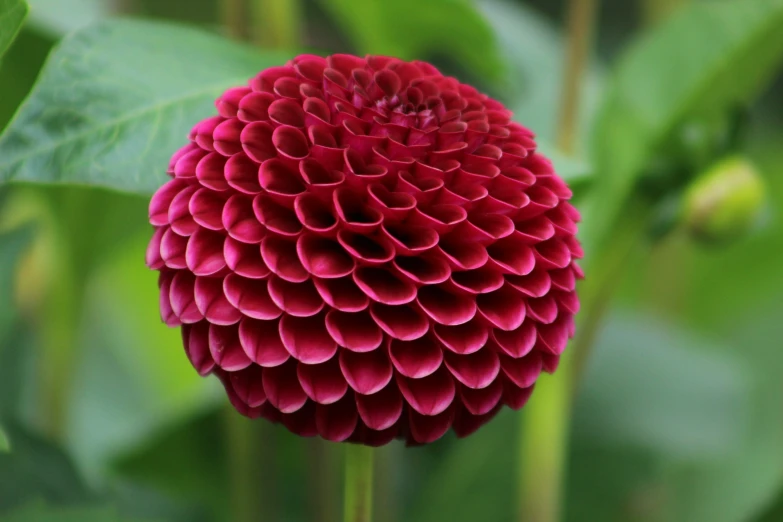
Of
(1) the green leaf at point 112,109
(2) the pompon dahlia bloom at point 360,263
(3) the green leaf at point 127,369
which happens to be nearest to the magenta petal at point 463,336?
(2) the pompon dahlia bloom at point 360,263

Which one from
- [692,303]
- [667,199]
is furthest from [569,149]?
[692,303]

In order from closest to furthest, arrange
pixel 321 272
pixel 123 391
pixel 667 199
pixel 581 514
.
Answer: pixel 321 272, pixel 667 199, pixel 581 514, pixel 123 391

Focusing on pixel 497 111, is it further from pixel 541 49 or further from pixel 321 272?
pixel 541 49

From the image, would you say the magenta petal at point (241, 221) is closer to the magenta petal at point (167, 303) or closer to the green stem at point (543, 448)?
the magenta petal at point (167, 303)

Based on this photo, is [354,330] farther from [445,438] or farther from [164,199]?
[445,438]

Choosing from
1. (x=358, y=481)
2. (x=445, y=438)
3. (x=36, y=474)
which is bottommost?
(x=445, y=438)

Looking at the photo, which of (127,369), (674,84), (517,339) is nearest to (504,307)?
(517,339)

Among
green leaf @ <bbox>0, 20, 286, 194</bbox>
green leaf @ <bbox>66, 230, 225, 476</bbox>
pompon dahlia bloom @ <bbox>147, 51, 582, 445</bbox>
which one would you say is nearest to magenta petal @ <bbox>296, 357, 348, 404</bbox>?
pompon dahlia bloom @ <bbox>147, 51, 582, 445</bbox>
